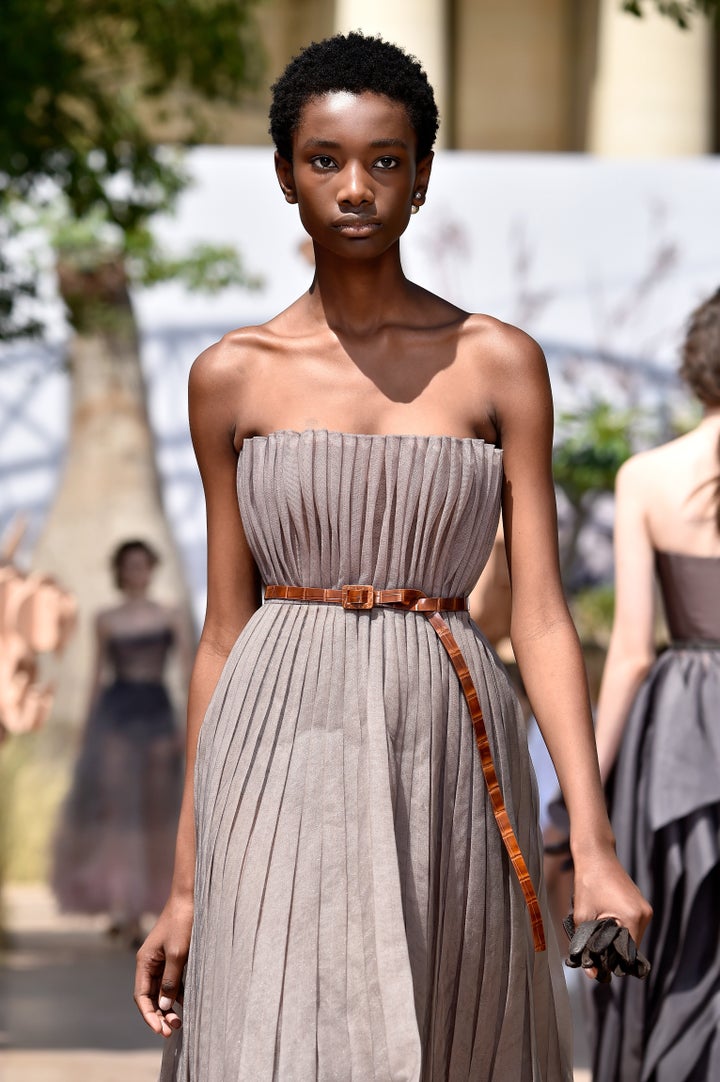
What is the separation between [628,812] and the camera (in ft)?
17.0

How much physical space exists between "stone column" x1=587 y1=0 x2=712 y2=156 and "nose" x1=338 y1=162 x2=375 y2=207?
1611 cm

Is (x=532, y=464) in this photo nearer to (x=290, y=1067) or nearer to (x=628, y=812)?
(x=290, y=1067)

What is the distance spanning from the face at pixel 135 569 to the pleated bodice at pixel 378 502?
10018 millimetres

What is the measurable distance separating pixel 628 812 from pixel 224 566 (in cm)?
233

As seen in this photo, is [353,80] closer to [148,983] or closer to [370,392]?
[370,392]

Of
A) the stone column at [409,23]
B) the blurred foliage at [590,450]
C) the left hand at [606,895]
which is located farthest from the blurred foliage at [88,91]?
the stone column at [409,23]

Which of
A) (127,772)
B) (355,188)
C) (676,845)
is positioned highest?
(355,188)

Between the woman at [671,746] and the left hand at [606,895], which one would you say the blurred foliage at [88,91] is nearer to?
the woman at [671,746]

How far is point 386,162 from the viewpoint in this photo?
2883 millimetres

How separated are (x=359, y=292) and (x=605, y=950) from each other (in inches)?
38.7

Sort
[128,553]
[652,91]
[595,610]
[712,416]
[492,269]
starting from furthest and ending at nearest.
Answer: [652,91]
[492,269]
[595,610]
[128,553]
[712,416]

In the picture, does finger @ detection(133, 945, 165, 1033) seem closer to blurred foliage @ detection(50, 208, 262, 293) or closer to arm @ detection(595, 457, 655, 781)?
arm @ detection(595, 457, 655, 781)

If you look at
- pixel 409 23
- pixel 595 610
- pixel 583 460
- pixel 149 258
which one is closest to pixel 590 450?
pixel 583 460

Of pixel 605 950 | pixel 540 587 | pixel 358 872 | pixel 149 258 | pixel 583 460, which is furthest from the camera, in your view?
pixel 149 258
